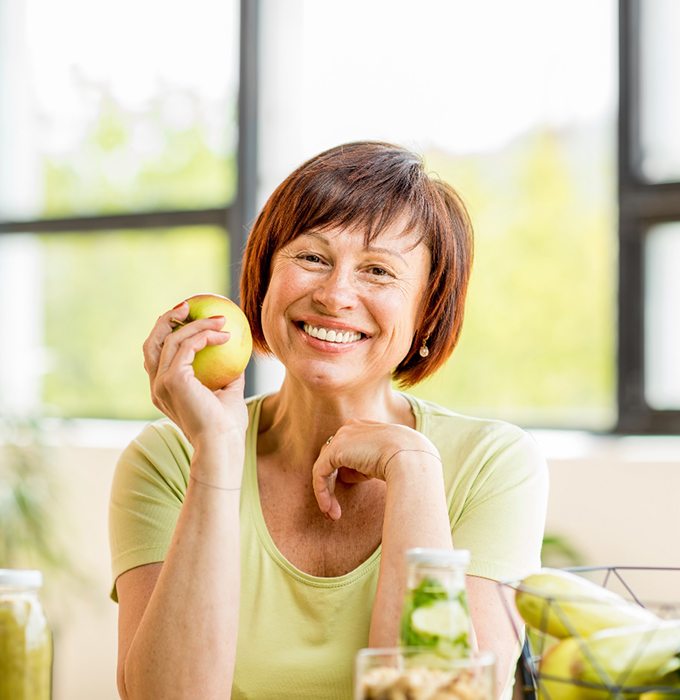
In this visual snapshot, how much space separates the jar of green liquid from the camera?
930 millimetres

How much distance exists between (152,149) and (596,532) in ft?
6.24

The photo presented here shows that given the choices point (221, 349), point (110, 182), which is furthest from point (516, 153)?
point (221, 349)

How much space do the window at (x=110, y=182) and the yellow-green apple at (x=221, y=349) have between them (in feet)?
6.16

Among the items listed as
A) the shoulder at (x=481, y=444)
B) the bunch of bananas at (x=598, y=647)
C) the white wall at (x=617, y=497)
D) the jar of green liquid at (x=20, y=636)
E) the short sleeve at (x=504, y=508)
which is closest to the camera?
the bunch of bananas at (x=598, y=647)

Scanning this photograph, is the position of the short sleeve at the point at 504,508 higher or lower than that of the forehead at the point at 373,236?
lower

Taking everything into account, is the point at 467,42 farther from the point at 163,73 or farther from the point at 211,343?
the point at 211,343

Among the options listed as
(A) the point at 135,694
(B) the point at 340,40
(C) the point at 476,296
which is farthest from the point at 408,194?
(B) the point at 340,40

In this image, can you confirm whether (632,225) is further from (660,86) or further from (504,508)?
(504,508)

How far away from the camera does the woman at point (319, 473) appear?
4.08ft

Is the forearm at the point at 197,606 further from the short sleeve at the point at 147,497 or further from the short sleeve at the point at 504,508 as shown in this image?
the short sleeve at the point at 504,508

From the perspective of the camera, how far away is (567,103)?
9.43 ft

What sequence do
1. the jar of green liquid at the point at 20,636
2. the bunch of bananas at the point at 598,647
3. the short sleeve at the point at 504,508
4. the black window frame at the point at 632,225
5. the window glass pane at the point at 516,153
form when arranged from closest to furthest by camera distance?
the bunch of bananas at the point at 598,647 < the jar of green liquid at the point at 20,636 < the short sleeve at the point at 504,508 < the black window frame at the point at 632,225 < the window glass pane at the point at 516,153

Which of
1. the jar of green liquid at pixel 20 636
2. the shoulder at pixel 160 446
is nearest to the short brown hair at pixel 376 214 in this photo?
the shoulder at pixel 160 446

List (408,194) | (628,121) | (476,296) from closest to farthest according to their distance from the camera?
(408,194) < (628,121) < (476,296)
